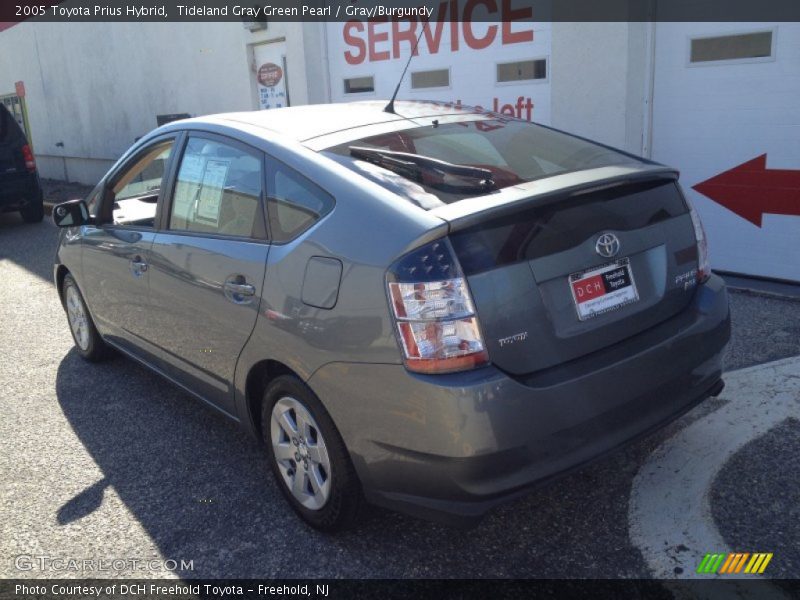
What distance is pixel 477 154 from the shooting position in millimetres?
3266

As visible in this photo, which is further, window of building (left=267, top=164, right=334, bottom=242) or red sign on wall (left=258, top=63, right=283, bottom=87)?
red sign on wall (left=258, top=63, right=283, bottom=87)

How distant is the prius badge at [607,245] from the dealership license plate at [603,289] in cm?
4

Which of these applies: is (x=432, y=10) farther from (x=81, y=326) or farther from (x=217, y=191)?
(x=217, y=191)

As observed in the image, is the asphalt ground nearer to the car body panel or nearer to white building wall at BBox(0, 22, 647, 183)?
white building wall at BBox(0, 22, 647, 183)

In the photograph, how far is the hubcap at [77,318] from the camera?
17.1ft

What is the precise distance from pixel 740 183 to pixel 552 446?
Result: 419cm

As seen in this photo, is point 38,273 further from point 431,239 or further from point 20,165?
point 431,239

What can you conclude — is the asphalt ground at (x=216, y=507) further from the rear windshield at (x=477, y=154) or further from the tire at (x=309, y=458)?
the rear windshield at (x=477, y=154)

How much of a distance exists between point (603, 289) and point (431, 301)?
67 cm

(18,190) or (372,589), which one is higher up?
(18,190)

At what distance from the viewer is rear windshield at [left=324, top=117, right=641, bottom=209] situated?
2.81m

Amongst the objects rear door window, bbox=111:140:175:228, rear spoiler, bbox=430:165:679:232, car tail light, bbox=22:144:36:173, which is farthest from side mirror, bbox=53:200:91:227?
car tail light, bbox=22:144:36:173

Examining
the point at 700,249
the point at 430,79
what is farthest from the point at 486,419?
the point at 430,79

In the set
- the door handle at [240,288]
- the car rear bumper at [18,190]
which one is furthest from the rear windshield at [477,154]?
the car rear bumper at [18,190]
